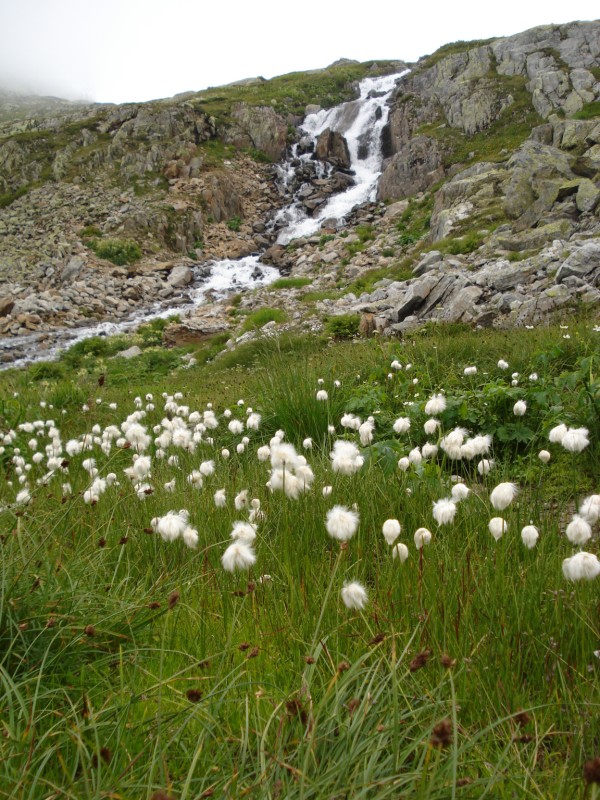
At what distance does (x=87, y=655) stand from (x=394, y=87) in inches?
2261

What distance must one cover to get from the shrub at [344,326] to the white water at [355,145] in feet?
72.7

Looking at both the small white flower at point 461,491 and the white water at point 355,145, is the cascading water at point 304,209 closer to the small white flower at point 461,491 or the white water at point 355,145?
the white water at point 355,145

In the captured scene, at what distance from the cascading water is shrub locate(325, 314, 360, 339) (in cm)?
1110

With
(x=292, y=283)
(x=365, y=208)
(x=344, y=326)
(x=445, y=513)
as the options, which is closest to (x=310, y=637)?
(x=445, y=513)

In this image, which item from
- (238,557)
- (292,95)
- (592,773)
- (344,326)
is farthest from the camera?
(292,95)

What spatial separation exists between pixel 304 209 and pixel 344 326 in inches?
1049

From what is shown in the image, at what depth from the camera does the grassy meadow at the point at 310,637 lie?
4.38ft

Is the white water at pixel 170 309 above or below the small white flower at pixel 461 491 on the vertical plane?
below

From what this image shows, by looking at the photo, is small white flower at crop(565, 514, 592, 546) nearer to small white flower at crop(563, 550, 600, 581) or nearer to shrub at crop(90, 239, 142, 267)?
small white flower at crop(563, 550, 600, 581)

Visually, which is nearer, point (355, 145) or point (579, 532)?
point (579, 532)

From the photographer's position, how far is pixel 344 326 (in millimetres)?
13914

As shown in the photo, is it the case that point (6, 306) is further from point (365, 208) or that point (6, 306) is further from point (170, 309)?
point (365, 208)

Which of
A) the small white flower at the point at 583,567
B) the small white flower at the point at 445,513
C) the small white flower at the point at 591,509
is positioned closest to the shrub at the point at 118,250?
the small white flower at the point at 445,513

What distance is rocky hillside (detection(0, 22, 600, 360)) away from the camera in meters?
14.3
